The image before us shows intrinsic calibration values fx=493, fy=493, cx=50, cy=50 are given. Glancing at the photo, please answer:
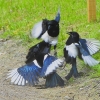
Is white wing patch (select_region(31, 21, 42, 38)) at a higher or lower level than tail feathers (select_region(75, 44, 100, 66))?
higher

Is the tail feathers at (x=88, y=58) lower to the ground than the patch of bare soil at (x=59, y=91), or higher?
higher

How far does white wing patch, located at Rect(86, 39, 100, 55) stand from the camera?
261 inches

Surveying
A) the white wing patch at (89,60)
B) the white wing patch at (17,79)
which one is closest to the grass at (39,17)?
the white wing patch at (89,60)

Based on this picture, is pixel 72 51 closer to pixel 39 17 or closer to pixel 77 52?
pixel 77 52

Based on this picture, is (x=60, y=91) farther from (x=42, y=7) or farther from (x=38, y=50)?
(x=42, y=7)

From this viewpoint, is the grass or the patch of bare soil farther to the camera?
the grass

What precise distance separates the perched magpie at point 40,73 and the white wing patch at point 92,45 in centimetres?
64

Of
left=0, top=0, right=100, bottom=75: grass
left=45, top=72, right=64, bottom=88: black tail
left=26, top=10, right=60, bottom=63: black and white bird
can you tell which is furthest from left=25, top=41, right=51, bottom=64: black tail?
left=0, top=0, right=100, bottom=75: grass

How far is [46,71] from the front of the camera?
609cm

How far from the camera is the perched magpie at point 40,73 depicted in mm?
6094

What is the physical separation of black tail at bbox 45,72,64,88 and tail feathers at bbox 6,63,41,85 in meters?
0.14

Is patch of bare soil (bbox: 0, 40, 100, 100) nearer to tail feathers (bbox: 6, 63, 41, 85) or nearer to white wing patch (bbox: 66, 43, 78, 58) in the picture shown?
tail feathers (bbox: 6, 63, 41, 85)

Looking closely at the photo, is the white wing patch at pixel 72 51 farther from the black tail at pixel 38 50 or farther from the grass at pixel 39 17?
the grass at pixel 39 17

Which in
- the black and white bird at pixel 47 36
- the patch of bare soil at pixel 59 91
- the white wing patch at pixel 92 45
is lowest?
the patch of bare soil at pixel 59 91
